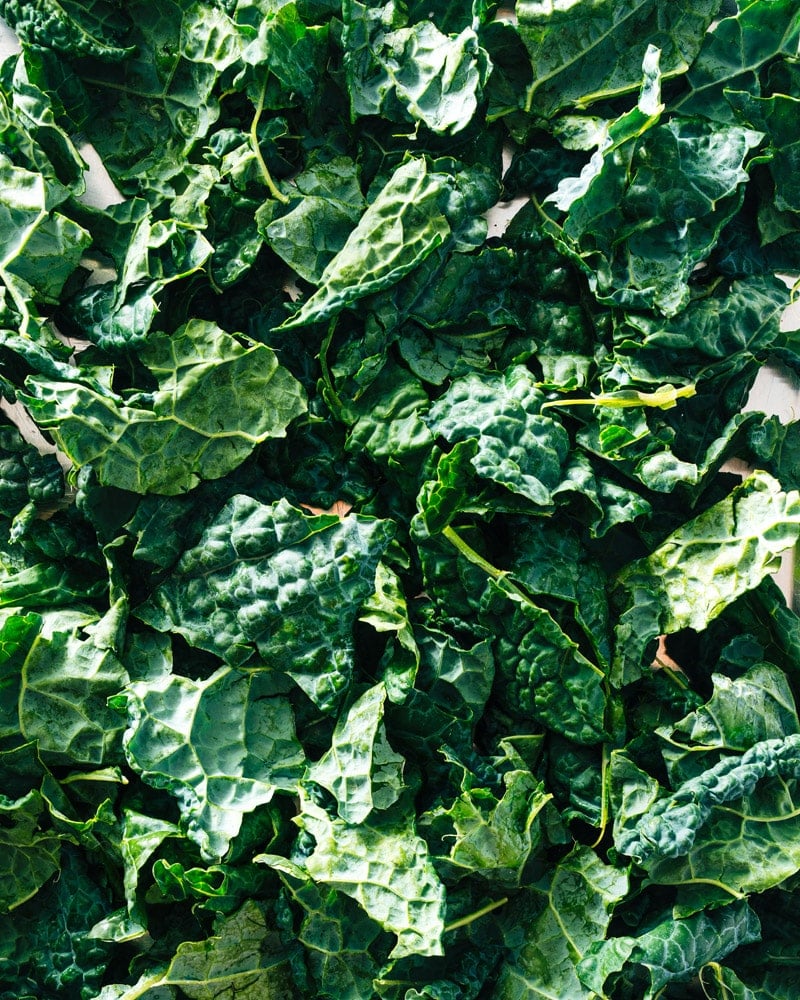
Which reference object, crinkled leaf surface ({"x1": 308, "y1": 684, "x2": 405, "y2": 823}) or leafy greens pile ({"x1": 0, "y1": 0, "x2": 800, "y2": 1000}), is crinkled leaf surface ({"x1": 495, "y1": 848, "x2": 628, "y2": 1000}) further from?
crinkled leaf surface ({"x1": 308, "y1": 684, "x2": 405, "y2": 823})

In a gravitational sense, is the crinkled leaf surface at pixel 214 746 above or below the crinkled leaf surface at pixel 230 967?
above

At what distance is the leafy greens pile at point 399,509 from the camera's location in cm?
238

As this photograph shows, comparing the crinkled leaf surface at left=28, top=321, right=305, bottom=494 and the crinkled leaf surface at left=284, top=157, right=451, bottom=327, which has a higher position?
the crinkled leaf surface at left=284, top=157, right=451, bottom=327

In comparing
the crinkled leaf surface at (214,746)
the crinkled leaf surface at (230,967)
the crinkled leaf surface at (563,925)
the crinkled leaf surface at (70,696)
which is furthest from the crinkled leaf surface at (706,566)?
the crinkled leaf surface at (70,696)

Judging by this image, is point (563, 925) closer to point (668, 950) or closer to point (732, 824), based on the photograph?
point (668, 950)

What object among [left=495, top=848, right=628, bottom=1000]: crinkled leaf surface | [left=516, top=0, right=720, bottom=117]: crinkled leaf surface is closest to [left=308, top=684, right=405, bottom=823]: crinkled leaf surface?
[left=495, top=848, right=628, bottom=1000]: crinkled leaf surface

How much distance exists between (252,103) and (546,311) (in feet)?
3.05

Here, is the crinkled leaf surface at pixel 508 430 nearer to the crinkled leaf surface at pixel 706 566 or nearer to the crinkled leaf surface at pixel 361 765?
the crinkled leaf surface at pixel 706 566

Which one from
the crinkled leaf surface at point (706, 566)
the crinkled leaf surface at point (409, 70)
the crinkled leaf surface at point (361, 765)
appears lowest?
the crinkled leaf surface at point (361, 765)

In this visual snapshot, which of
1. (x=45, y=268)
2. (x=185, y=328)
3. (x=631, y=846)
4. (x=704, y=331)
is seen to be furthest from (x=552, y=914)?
(x=45, y=268)

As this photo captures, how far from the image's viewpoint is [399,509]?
2574mm

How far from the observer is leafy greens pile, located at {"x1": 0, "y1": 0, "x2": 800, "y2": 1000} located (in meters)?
2.38

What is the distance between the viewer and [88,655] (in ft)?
8.03

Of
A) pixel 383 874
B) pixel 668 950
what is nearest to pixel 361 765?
pixel 383 874
